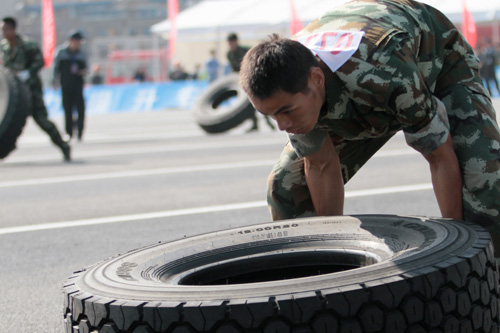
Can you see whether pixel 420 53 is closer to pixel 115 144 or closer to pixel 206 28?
pixel 115 144

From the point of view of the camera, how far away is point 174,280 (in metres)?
2.62

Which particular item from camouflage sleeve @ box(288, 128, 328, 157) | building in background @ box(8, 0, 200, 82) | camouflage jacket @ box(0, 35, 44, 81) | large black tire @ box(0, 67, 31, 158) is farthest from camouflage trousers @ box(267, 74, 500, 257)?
building in background @ box(8, 0, 200, 82)

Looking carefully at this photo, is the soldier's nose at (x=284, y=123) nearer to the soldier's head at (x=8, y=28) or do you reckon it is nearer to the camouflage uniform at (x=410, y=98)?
the camouflage uniform at (x=410, y=98)

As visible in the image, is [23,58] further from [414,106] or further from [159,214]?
[414,106]

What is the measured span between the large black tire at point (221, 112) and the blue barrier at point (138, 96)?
31.8ft

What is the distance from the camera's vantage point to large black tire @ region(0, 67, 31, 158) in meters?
9.56

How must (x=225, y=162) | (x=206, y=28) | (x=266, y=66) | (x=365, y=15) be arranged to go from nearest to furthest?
1. (x=266, y=66)
2. (x=365, y=15)
3. (x=225, y=162)
4. (x=206, y=28)

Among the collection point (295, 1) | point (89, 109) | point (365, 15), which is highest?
point (295, 1)

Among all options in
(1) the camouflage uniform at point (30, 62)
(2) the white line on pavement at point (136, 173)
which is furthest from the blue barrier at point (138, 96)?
Answer: (2) the white line on pavement at point (136, 173)

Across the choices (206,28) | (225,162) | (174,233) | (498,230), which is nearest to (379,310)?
(498,230)

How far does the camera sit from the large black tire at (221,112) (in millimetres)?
12656

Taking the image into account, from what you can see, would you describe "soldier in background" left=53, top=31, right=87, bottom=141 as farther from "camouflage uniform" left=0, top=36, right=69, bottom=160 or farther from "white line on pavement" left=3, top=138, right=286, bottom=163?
"camouflage uniform" left=0, top=36, right=69, bottom=160

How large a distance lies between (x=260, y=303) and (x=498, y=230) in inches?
57.0

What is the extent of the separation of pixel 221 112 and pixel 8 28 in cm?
407
